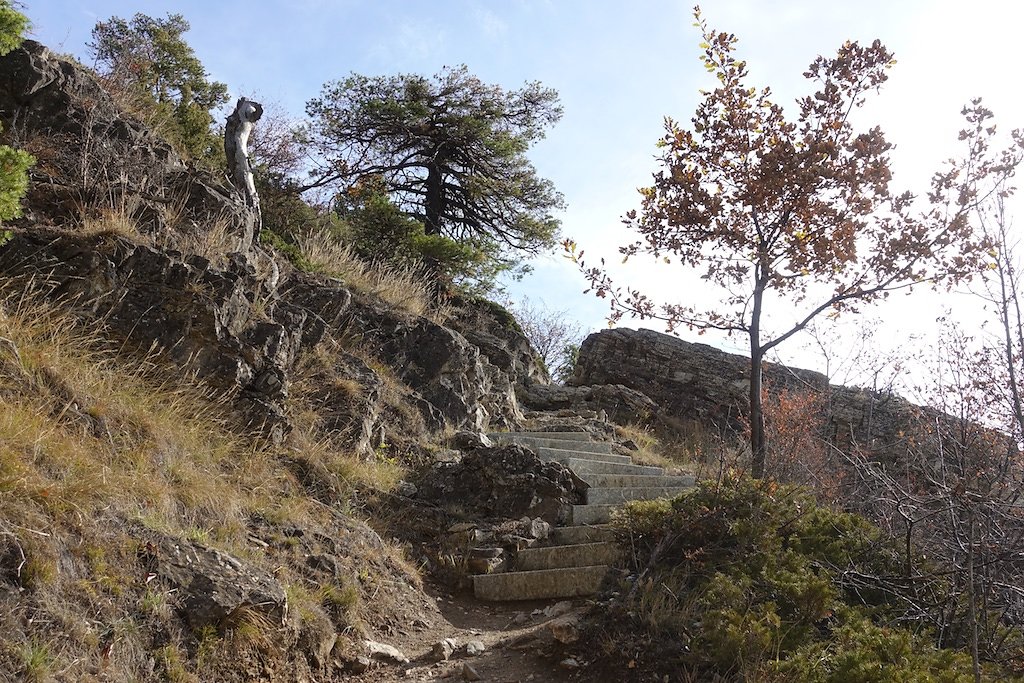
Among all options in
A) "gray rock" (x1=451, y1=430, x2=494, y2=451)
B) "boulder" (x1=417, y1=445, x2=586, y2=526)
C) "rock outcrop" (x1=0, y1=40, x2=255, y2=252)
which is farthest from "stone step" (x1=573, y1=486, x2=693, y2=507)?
"rock outcrop" (x1=0, y1=40, x2=255, y2=252)

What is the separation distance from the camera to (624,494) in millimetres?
7453

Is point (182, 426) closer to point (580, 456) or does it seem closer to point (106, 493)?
point (106, 493)

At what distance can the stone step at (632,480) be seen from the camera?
7816 mm

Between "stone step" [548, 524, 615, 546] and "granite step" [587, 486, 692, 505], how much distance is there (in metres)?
0.61

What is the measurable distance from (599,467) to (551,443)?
2.98 feet

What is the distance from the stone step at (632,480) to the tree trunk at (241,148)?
530 cm

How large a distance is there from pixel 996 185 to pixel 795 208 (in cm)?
188

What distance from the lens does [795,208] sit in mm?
7465

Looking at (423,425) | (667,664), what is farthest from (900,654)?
(423,425)

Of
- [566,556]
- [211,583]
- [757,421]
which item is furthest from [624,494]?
[211,583]

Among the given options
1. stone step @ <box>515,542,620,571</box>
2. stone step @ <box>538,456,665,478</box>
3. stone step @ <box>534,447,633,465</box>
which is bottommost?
stone step @ <box>515,542,620,571</box>

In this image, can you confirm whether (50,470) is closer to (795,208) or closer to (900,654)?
(900,654)

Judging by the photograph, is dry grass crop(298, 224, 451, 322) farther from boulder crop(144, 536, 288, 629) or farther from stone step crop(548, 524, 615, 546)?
boulder crop(144, 536, 288, 629)

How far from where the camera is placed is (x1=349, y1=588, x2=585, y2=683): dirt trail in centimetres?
426
